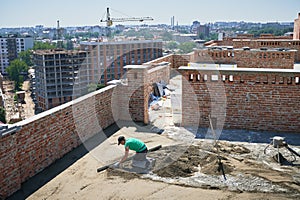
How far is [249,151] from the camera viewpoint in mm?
7168

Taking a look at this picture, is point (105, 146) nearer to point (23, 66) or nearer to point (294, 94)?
point (294, 94)

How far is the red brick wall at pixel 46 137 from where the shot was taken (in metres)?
5.52

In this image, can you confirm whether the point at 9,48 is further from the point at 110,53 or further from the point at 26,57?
the point at 110,53

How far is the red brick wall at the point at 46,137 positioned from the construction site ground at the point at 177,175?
7.9 inches

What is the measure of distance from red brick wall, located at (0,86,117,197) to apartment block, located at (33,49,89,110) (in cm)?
6023

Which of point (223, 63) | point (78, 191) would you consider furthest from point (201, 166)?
point (223, 63)

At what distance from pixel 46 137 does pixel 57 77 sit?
64.7 m

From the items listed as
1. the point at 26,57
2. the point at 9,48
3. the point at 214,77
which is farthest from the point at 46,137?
the point at 9,48

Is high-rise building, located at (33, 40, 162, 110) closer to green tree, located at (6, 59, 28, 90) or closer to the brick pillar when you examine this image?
green tree, located at (6, 59, 28, 90)

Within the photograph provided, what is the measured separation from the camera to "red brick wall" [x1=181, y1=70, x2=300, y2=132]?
8125 millimetres

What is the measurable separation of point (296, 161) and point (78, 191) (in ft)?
14.1

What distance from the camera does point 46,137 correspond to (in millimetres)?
6555

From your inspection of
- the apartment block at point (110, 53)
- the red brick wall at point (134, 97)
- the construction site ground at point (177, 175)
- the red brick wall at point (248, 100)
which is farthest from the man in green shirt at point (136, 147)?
the apartment block at point (110, 53)

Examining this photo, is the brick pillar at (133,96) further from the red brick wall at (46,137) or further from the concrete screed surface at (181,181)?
the concrete screed surface at (181,181)
